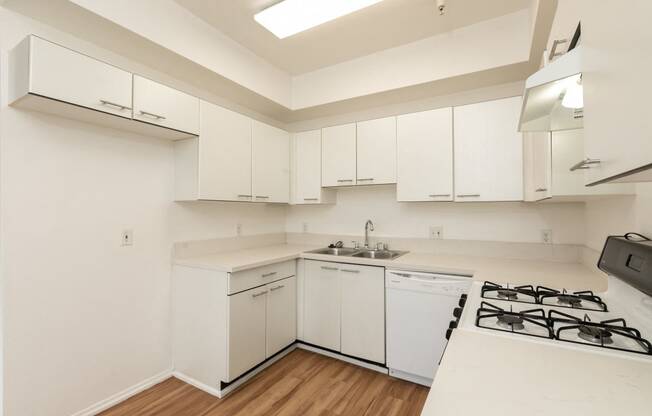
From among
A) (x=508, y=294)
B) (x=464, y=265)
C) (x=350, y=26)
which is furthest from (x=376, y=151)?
(x=508, y=294)

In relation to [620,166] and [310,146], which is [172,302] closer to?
[310,146]

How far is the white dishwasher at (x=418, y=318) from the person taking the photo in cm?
209

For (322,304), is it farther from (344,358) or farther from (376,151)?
(376,151)

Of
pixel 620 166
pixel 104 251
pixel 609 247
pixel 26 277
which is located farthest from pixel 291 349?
pixel 620 166

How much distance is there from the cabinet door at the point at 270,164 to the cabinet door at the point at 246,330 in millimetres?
905

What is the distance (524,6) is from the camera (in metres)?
2.01

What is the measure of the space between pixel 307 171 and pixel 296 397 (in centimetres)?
195

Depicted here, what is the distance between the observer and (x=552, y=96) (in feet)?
3.39

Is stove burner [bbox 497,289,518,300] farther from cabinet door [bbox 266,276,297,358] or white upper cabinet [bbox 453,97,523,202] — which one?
cabinet door [bbox 266,276,297,358]

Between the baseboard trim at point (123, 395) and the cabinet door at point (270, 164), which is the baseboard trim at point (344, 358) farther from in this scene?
the cabinet door at point (270, 164)

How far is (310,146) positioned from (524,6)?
76.9 inches

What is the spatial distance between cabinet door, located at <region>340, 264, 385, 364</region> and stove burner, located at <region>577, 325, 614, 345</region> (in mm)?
1426

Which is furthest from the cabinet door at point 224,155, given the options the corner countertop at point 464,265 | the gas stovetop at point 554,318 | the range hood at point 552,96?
the range hood at point 552,96

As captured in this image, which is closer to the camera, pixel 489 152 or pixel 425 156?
pixel 489 152
